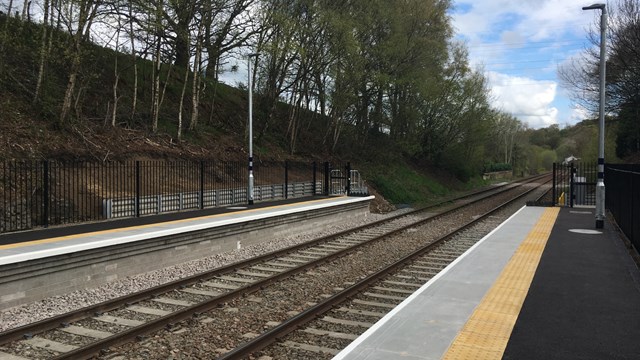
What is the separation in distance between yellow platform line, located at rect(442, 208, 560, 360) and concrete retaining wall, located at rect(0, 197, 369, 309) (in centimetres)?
688

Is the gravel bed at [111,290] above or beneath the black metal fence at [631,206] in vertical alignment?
beneath

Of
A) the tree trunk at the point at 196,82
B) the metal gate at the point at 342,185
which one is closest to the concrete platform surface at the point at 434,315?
the metal gate at the point at 342,185

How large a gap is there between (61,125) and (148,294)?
11927mm

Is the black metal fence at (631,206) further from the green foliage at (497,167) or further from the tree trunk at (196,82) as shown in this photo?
the green foliage at (497,167)

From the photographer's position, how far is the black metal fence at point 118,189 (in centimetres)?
1263

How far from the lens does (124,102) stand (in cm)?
2403

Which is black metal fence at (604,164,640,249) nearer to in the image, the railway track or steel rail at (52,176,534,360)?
the railway track

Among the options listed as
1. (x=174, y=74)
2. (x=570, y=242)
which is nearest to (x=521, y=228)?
(x=570, y=242)

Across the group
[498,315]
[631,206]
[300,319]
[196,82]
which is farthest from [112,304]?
[196,82]

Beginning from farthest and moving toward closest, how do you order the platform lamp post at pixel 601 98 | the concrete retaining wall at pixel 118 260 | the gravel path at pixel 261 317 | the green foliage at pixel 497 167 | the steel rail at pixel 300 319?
the green foliage at pixel 497 167 < the platform lamp post at pixel 601 98 < the concrete retaining wall at pixel 118 260 < the gravel path at pixel 261 317 < the steel rail at pixel 300 319

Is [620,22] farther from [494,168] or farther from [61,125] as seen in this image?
[494,168]

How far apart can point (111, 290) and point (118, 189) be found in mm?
8319

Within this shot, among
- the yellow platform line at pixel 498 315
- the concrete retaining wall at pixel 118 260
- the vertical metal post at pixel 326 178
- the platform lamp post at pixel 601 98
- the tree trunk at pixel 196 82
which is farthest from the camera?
the vertical metal post at pixel 326 178

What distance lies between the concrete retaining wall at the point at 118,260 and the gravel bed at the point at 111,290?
0.50ft
